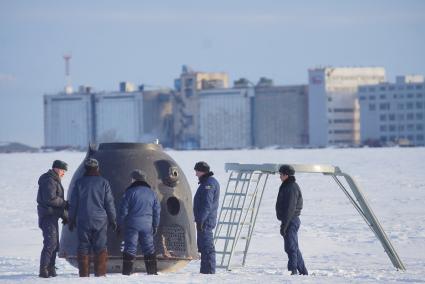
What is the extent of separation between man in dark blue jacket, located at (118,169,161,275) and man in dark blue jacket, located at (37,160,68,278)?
0.79 m

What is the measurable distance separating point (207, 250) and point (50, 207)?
213 cm

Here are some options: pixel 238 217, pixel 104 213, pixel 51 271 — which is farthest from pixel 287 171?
pixel 238 217

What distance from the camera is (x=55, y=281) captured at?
17.3 metres

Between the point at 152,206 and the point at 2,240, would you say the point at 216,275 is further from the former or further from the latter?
the point at 2,240

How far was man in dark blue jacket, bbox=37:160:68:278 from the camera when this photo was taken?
1811cm

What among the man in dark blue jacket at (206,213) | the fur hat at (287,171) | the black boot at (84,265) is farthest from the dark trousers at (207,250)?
the black boot at (84,265)

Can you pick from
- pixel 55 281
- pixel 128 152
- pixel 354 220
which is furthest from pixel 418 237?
pixel 55 281

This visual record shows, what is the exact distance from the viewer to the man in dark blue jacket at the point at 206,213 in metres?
18.8

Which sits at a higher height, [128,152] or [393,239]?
[128,152]

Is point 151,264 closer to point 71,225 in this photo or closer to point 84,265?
point 84,265

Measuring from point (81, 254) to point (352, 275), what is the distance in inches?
148

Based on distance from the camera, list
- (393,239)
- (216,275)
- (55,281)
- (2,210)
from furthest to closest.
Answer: (2,210) < (393,239) < (216,275) < (55,281)

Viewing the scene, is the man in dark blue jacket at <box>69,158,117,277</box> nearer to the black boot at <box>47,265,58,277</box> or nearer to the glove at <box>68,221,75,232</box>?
the glove at <box>68,221,75,232</box>

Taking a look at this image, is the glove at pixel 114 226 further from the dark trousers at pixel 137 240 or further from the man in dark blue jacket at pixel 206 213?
the man in dark blue jacket at pixel 206 213
